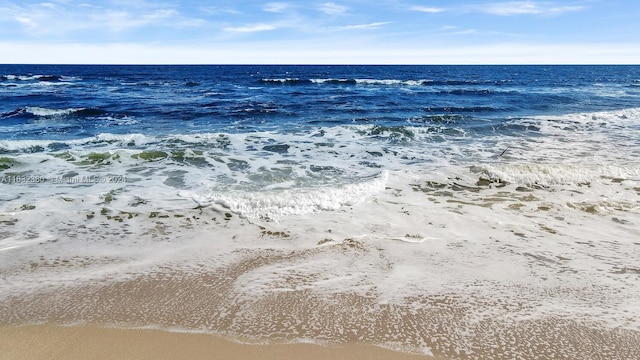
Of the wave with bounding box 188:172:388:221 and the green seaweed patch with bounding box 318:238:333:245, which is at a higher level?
the wave with bounding box 188:172:388:221

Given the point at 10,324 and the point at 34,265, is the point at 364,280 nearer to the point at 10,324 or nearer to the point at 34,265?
the point at 10,324

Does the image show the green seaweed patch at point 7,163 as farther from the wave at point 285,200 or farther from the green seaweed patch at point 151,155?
the wave at point 285,200

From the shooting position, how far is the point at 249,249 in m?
5.30

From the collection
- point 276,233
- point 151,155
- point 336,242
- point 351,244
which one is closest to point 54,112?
point 151,155

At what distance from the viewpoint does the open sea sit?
374cm

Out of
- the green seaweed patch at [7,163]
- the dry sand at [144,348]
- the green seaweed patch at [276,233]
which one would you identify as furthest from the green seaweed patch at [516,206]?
the green seaweed patch at [7,163]

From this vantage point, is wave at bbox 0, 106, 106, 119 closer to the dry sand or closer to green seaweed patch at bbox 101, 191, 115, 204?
green seaweed patch at bbox 101, 191, 115, 204

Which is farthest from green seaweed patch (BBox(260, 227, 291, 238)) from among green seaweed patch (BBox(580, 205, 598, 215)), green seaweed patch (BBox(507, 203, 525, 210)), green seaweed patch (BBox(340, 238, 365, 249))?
green seaweed patch (BBox(580, 205, 598, 215))

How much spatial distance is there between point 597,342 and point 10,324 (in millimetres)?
5112

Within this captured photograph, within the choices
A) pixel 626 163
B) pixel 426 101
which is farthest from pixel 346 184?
pixel 426 101

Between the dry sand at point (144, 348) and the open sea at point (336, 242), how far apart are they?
0.44 ft

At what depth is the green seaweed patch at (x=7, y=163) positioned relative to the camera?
9680 millimetres

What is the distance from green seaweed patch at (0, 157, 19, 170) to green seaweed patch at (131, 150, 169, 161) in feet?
8.72

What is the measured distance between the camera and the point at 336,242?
18.2 ft
